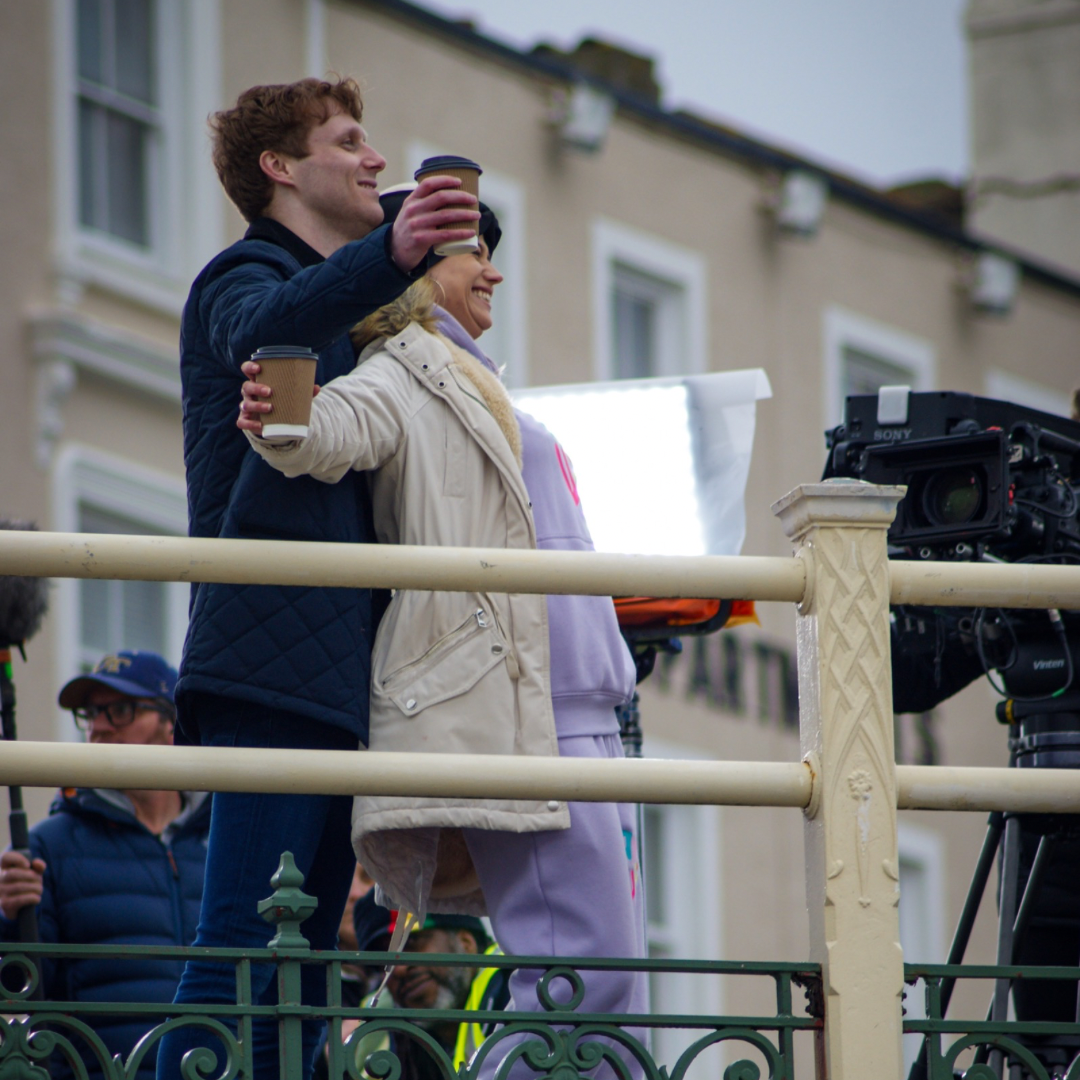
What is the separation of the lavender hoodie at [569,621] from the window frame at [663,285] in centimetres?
990

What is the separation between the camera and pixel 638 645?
14.7 feet

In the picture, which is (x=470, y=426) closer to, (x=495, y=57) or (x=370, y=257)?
(x=370, y=257)

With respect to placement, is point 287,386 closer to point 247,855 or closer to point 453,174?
point 453,174

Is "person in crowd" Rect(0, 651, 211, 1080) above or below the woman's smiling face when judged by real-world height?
below

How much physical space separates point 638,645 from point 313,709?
1347 millimetres

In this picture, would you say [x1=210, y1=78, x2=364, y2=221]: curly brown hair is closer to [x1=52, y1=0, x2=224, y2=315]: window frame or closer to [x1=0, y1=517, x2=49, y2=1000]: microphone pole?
[x1=0, y1=517, x2=49, y2=1000]: microphone pole

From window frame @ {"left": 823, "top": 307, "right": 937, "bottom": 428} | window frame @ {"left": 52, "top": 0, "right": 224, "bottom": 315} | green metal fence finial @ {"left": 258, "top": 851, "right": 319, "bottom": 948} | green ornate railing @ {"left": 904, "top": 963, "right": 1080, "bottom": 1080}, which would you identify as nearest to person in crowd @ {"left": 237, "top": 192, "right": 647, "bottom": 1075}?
green metal fence finial @ {"left": 258, "top": 851, "right": 319, "bottom": 948}

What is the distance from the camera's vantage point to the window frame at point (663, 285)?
13.6 m

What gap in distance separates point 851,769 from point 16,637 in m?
2.34

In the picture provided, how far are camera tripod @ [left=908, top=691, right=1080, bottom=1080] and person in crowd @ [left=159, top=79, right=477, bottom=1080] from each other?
4.44 feet

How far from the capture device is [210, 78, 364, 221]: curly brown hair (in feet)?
12.0

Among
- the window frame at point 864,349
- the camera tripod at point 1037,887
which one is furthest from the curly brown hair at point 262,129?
the window frame at point 864,349

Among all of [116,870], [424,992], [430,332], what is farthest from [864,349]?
[430,332]

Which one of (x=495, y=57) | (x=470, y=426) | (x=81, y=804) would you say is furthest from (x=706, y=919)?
(x=470, y=426)
